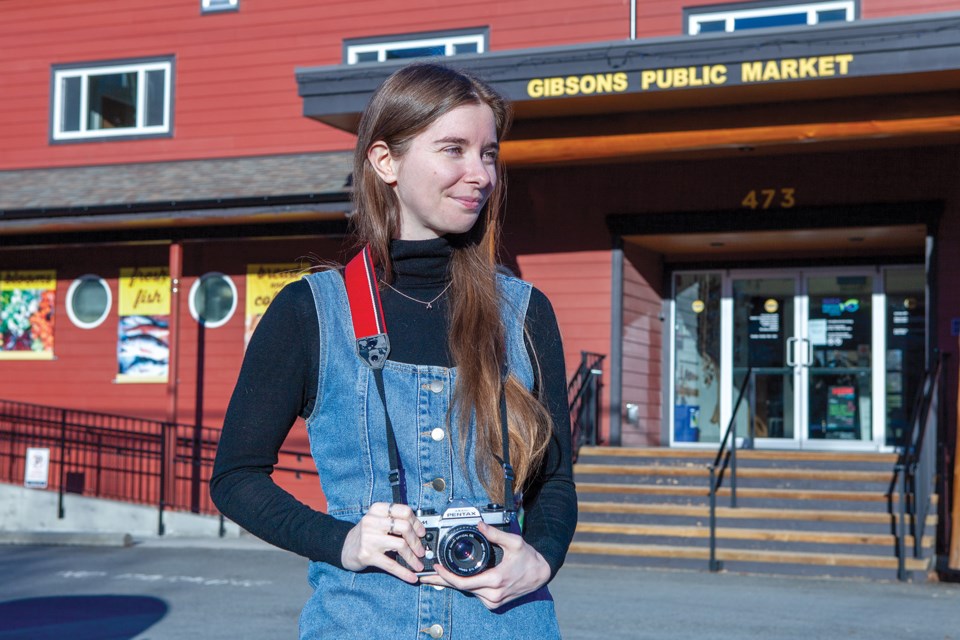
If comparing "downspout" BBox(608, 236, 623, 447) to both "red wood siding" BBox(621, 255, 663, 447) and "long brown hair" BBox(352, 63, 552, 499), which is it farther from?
"long brown hair" BBox(352, 63, 552, 499)

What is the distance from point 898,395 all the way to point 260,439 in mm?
13829

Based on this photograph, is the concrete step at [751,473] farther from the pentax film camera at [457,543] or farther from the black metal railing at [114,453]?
the pentax film camera at [457,543]

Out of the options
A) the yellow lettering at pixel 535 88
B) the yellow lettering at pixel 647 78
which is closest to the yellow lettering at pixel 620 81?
the yellow lettering at pixel 647 78

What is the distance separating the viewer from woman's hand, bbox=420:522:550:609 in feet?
6.18

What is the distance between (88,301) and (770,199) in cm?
923

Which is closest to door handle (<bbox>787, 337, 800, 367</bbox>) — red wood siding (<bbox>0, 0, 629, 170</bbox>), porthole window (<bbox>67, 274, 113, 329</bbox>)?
red wood siding (<bbox>0, 0, 629, 170</bbox>)

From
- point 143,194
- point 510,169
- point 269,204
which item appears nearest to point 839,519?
point 510,169

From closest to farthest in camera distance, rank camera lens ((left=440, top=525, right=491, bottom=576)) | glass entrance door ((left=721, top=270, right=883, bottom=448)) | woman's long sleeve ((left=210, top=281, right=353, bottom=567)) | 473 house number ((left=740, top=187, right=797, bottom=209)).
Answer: camera lens ((left=440, top=525, right=491, bottom=576)) → woman's long sleeve ((left=210, top=281, right=353, bottom=567)) → 473 house number ((left=740, top=187, right=797, bottom=209)) → glass entrance door ((left=721, top=270, right=883, bottom=448))

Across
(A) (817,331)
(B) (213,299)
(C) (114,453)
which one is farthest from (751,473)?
(C) (114,453)

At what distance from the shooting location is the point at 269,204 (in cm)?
1498

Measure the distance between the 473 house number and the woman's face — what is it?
12.3m

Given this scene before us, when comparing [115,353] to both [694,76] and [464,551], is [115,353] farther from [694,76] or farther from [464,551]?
[464,551]

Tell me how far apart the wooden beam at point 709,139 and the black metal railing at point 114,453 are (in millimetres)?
5232

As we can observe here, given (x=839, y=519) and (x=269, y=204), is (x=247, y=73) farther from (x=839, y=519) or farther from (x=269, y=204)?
(x=839, y=519)
